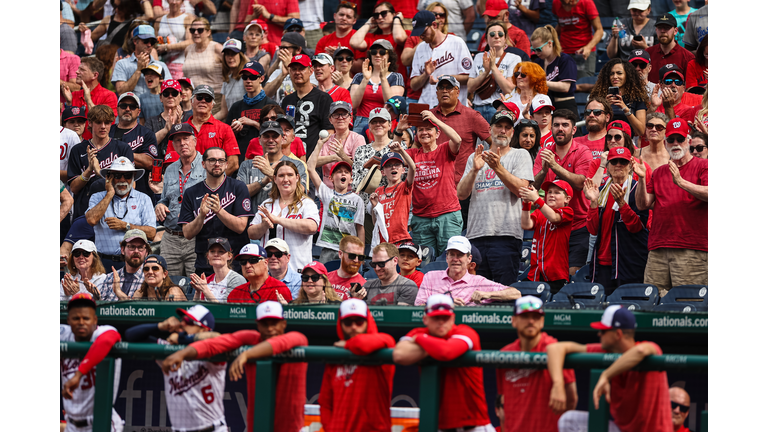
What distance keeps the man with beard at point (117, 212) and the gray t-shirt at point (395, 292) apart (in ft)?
9.10

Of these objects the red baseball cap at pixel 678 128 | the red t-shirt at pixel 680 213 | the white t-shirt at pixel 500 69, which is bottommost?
the red t-shirt at pixel 680 213

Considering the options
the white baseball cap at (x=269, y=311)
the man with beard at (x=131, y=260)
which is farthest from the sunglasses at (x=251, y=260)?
the white baseball cap at (x=269, y=311)

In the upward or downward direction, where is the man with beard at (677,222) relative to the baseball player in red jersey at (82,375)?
upward

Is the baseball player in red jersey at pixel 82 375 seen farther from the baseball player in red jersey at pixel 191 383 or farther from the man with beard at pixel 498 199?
the man with beard at pixel 498 199

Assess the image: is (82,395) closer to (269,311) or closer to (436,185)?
(269,311)

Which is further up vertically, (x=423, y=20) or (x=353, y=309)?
(x=423, y=20)

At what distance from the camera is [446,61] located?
10.6 meters

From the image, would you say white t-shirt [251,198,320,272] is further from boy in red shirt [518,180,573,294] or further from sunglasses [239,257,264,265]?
boy in red shirt [518,180,573,294]

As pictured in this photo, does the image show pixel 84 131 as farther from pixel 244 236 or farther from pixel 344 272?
pixel 344 272

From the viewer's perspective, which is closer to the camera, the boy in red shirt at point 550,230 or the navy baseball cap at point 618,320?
the navy baseball cap at point 618,320

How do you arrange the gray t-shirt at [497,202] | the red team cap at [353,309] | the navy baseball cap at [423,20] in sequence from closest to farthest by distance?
the red team cap at [353,309], the gray t-shirt at [497,202], the navy baseball cap at [423,20]

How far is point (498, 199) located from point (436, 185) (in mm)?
656

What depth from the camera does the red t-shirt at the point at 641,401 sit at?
15.0ft

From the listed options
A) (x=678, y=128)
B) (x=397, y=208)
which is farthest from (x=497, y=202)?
(x=678, y=128)
